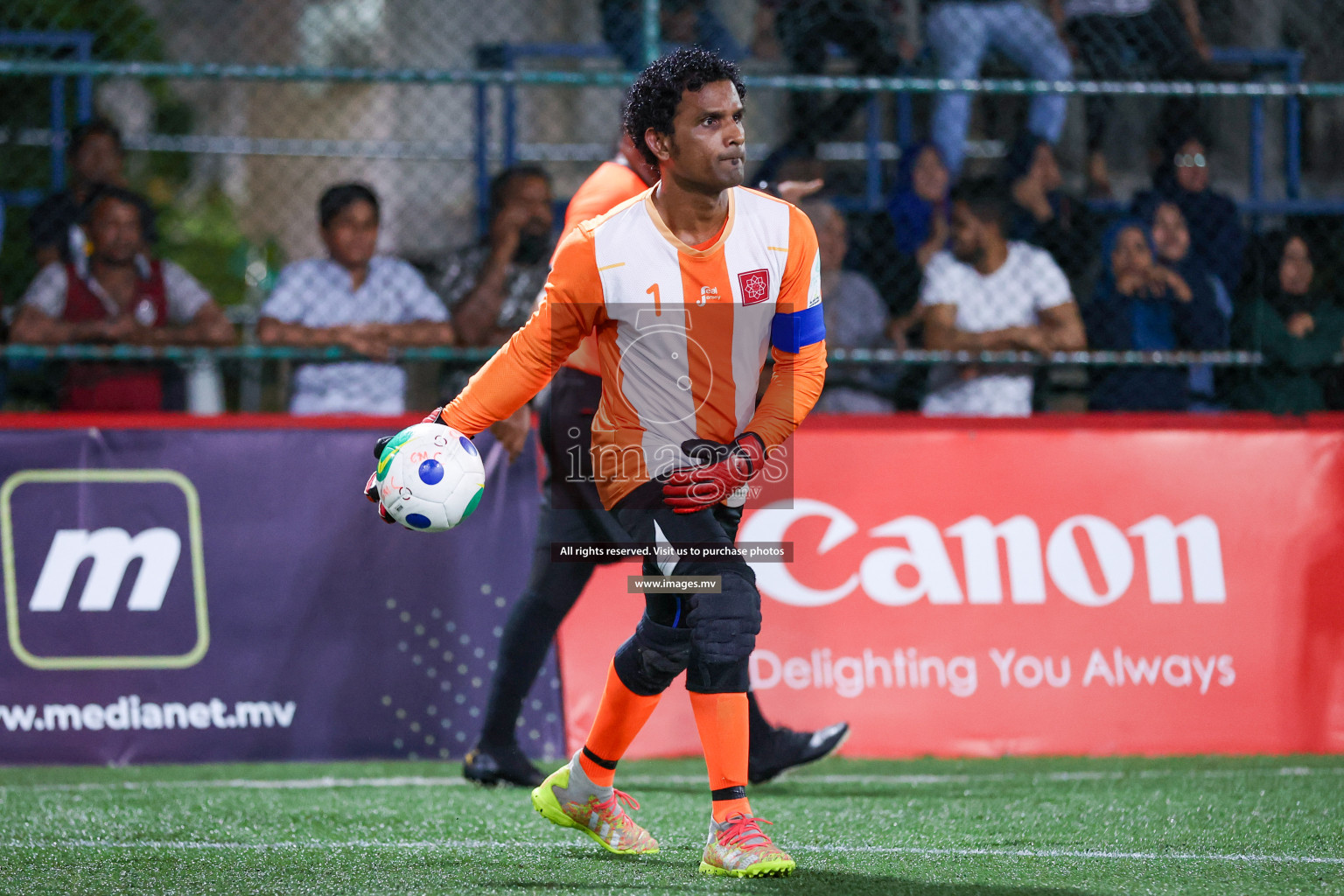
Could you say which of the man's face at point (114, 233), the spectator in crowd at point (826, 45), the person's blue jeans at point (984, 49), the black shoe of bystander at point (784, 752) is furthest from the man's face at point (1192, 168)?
the man's face at point (114, 233)

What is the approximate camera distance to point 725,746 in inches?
136

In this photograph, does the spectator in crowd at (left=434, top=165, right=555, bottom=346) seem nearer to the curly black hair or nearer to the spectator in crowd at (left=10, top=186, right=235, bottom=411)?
the spectator in crowd at (left=10, top=186, right=235, bottom=411)

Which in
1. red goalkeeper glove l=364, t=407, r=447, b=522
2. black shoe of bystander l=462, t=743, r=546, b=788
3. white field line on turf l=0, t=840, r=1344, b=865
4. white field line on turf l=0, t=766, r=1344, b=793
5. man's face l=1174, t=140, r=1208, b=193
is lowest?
white field line on turf l=0, t=766, r=1344, b=793

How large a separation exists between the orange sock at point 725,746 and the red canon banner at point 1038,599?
1885 millimetres

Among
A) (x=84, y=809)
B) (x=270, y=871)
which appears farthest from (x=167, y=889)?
(x=84, y=809)

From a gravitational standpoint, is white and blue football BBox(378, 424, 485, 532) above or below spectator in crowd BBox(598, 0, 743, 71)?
below

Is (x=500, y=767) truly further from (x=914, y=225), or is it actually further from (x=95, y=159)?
(x=95, y=159)

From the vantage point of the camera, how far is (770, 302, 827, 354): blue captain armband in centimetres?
363

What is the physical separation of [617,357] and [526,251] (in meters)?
3.09

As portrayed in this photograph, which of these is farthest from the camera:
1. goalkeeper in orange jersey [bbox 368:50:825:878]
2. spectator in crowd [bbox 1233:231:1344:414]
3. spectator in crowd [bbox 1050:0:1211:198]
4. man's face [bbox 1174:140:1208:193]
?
spectator in crowd [bbox 1050:0:1211:198]

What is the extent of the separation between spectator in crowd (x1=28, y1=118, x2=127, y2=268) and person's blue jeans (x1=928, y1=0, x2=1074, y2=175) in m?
4.07

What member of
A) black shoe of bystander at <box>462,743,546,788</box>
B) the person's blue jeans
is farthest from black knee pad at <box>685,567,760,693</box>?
the person's blue jeans

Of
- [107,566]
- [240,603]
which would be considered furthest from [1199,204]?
[107,566]

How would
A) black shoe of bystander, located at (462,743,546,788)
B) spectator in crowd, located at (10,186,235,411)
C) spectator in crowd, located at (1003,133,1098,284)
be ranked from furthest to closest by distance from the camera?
spectator in crowd, located at (1003,133,1098,284) < spectator in crowd, located at (10,186,235,411) < black shoe of bystander, located at (462,743,546,788)
